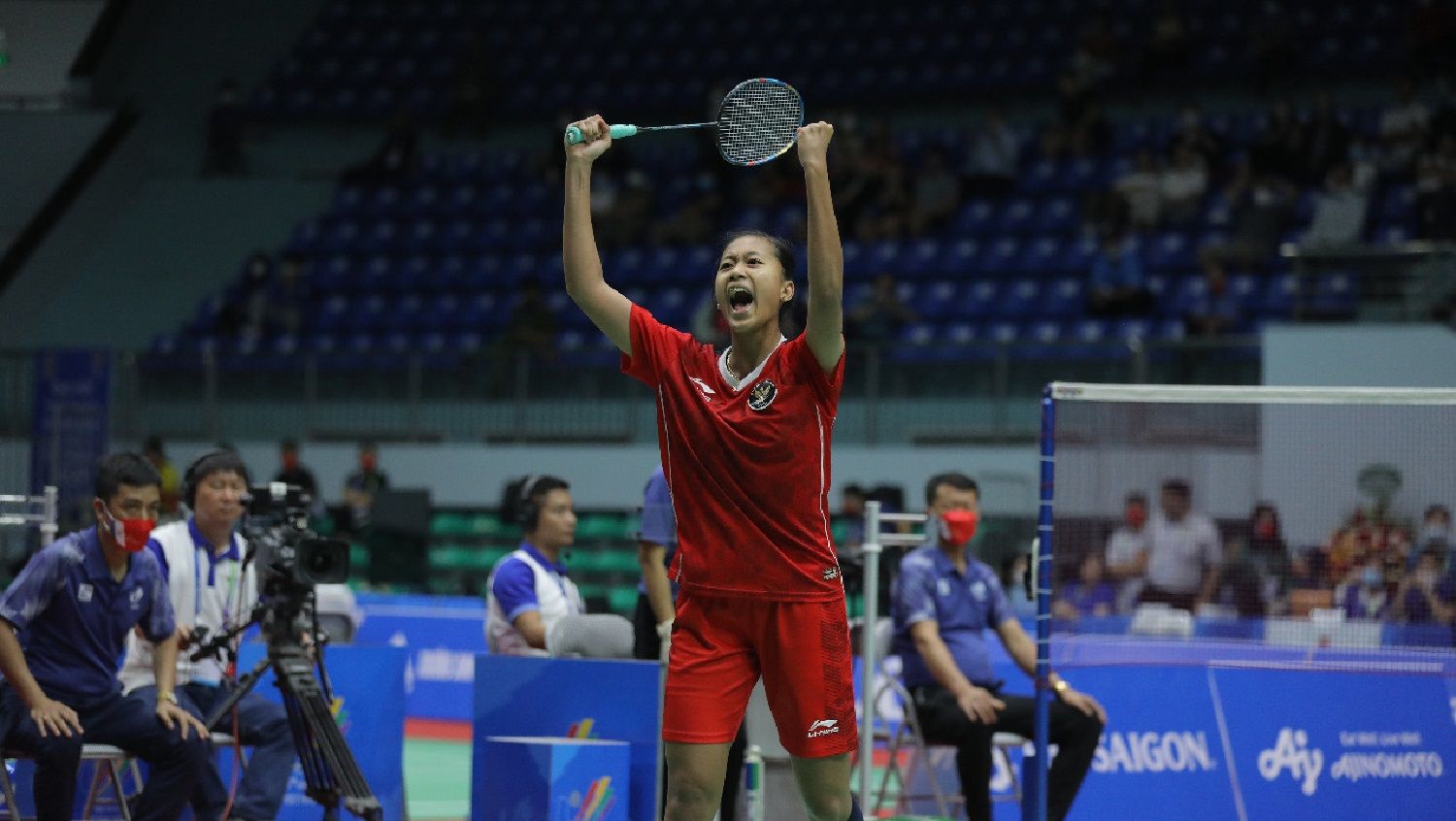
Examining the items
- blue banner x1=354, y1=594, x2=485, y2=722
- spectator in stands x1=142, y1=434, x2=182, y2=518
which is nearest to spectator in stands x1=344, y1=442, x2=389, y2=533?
spectator in stands x1=142, y1=434, x2=182, y2=518

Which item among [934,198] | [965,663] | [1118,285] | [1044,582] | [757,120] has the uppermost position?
[934,198]

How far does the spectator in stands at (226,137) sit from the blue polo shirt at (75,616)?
690 inches

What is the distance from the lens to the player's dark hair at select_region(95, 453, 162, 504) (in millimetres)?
6980

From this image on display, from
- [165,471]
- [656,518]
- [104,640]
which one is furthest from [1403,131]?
[104,640]

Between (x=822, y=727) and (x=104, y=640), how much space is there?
3386mm

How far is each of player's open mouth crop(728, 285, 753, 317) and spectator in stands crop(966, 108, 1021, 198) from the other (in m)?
15.3

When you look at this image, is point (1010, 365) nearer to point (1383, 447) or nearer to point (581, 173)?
point (1383, 447)

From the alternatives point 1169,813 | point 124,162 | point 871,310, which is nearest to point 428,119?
point 124,162

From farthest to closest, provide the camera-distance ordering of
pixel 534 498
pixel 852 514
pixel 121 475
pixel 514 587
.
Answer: pixel 852 514, pixel 534 498, pixel 514 587, pixel 121 475

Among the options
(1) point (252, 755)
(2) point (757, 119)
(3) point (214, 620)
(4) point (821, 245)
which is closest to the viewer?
(4) point (821, 245)

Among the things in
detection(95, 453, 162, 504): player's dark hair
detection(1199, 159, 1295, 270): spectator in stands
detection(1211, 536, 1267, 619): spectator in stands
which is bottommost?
detection(1211, 536, 1267, 619): spectator in stands

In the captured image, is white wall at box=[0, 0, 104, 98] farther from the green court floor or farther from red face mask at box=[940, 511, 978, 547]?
red face mask at box=[940, 511, 978, 547]

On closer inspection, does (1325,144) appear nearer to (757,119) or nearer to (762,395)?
(757,119)

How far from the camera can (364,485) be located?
17641 millimetres
